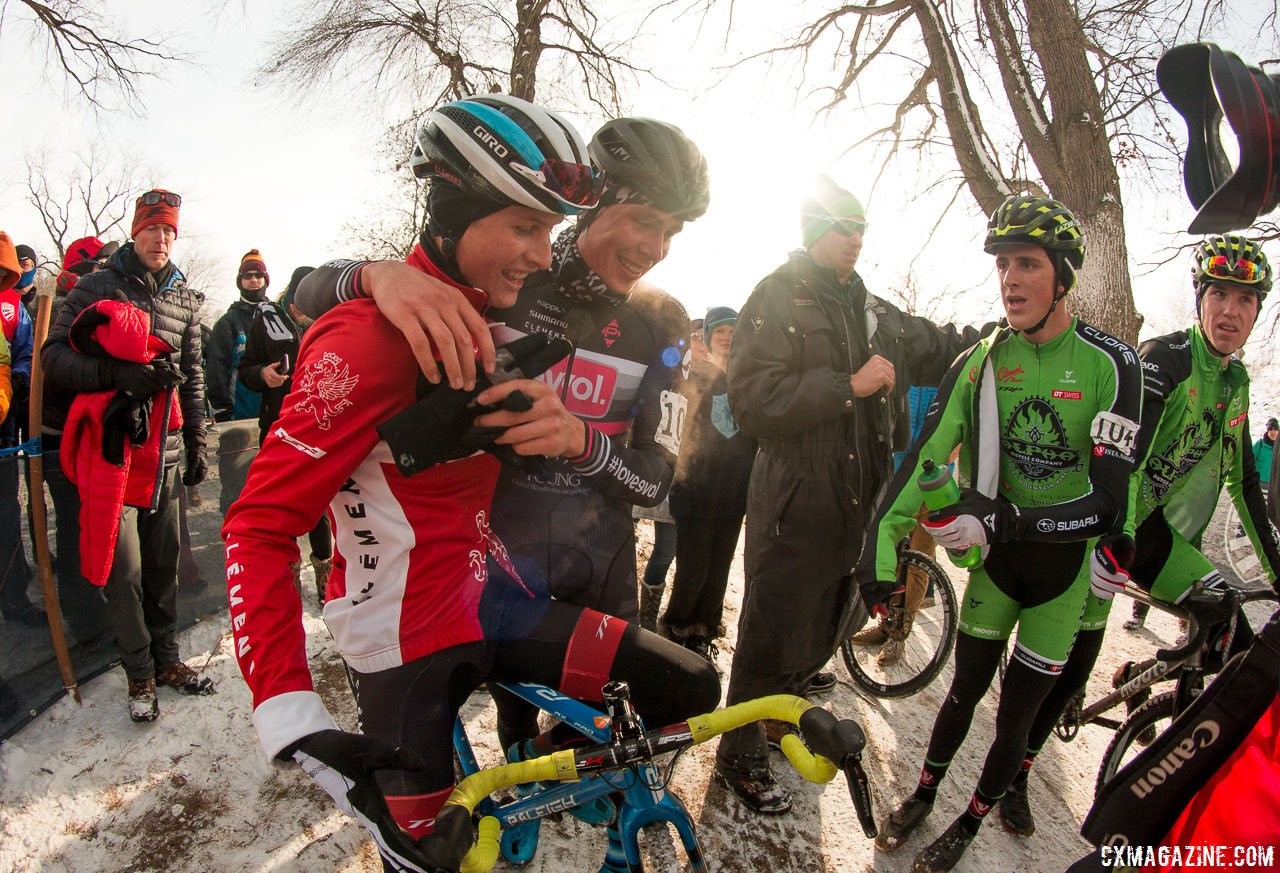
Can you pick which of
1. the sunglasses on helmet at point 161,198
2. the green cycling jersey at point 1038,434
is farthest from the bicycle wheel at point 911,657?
the sunglasses on helmet at point 161,198

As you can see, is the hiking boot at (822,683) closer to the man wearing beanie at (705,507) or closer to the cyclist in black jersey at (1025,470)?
the man wearing beanie at (705,507)

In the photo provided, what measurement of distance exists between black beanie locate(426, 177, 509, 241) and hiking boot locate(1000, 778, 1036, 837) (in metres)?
3.91

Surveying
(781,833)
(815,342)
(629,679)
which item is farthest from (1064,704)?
(629,679)

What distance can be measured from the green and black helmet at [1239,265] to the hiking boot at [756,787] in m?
3.98

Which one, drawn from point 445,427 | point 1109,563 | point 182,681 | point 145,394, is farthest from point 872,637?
point 145,394

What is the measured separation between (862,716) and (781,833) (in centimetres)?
136

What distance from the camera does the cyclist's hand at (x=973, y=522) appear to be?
287cm

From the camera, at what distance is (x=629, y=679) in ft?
6.72

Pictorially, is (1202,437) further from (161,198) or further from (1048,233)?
(161,198)

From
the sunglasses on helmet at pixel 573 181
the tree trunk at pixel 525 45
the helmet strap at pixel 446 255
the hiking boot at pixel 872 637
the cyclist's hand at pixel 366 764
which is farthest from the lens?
the tree trunk at pixel 525 45

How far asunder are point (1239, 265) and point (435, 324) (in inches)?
189

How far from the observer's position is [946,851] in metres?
3.22

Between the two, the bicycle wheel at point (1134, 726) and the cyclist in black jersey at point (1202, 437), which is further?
the cyclist in black jersey at point (1202, 437)

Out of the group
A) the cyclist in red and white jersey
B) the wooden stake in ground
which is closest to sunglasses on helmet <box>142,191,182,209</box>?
the wooden stake in ground
